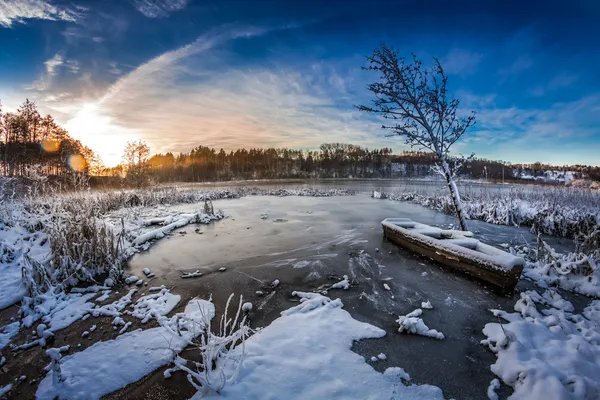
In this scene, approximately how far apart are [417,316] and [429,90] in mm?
8064

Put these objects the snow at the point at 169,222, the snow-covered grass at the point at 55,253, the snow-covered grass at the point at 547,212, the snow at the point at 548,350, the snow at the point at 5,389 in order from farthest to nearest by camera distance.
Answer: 1. the snow-covered grass at the point at 547,212
2. the snow at the point at 169,222
3. the snow-covered grass at the point at 55,253
4. the snow at the point at 5,389
5. the snow at the point at 548,350

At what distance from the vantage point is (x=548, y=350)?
360cm

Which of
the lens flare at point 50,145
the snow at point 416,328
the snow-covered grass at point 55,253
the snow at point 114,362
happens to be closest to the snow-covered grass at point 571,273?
the snow at point 416,328

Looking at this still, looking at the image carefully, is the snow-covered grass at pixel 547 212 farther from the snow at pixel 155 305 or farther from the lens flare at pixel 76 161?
the lens flare at pixel 76 161

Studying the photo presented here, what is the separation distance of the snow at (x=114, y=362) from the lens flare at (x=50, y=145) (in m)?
46.4

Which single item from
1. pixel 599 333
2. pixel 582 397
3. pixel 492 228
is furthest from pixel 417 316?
pixel 492 228

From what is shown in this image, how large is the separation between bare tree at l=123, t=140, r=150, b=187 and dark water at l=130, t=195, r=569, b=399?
16.7 meters

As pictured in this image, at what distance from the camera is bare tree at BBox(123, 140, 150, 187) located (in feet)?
81.1

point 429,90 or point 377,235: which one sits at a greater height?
point 429,90

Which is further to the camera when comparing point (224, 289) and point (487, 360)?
point (224, 289)

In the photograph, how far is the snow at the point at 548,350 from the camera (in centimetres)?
292

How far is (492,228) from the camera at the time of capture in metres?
12.4

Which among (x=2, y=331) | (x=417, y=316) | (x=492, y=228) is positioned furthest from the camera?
(x=492, y=228)

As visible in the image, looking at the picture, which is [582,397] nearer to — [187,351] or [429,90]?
[187,351]
